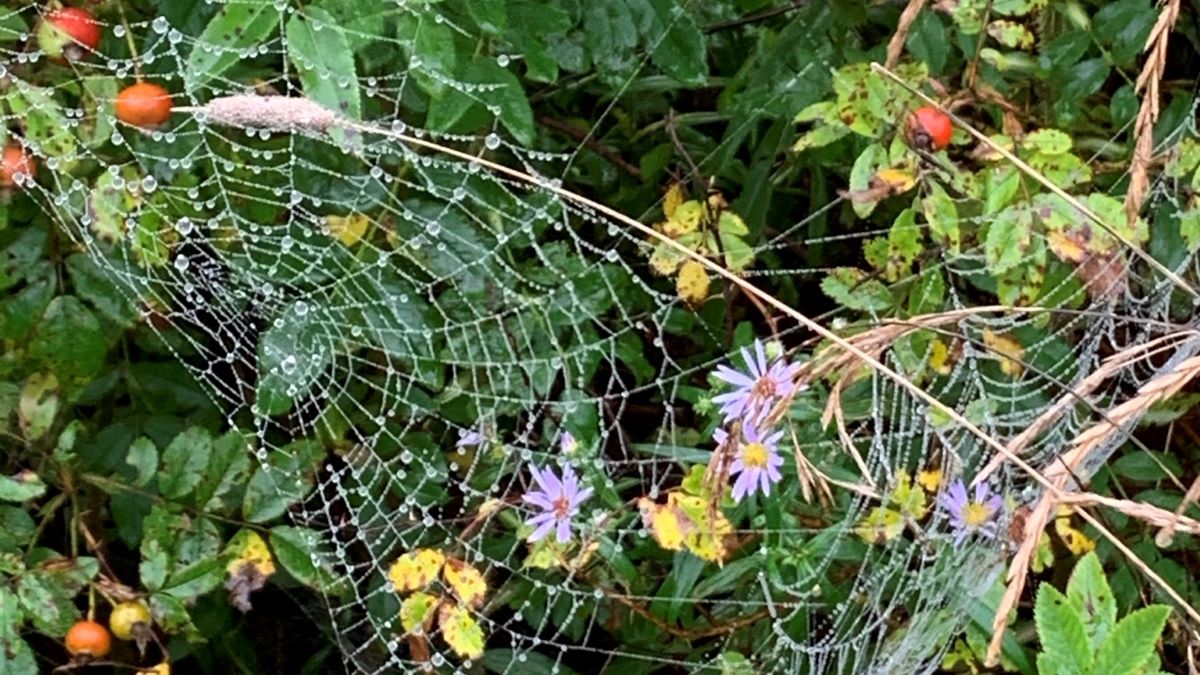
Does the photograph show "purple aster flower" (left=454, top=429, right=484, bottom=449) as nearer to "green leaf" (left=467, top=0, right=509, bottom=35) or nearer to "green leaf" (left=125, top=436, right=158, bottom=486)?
"green leaf" (left=125, top=436, right=158, bottom=486)

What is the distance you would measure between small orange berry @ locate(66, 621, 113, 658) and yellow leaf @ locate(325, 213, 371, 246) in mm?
419

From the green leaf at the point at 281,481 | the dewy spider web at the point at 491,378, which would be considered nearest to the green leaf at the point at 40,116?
the dewy spider web at the point at 491,378

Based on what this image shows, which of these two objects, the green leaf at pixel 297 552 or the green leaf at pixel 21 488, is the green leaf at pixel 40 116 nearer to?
the green leaf at pixel 21 488

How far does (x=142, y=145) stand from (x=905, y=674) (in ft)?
2.78

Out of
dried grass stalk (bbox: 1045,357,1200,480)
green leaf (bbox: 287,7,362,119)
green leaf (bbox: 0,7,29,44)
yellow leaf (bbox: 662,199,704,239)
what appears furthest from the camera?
yellow leaf (bbox: 662,199,704,239)

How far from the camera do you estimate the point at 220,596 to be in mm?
1312

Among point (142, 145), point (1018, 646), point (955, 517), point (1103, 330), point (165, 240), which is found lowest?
point (1018, 646)

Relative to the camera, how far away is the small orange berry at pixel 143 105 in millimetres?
1038

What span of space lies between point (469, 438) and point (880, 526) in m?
0.41

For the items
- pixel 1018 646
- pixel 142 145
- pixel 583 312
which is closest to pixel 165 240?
pixel 142 145

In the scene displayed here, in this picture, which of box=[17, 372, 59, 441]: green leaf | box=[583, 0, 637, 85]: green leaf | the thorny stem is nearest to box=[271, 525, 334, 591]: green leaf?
box=[17, 372, 59, 441]: green leaf

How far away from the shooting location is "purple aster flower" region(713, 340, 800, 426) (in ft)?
3.01

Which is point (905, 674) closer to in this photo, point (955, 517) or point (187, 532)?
point (955, 517)

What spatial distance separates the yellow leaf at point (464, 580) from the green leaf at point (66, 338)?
1.27 ft
